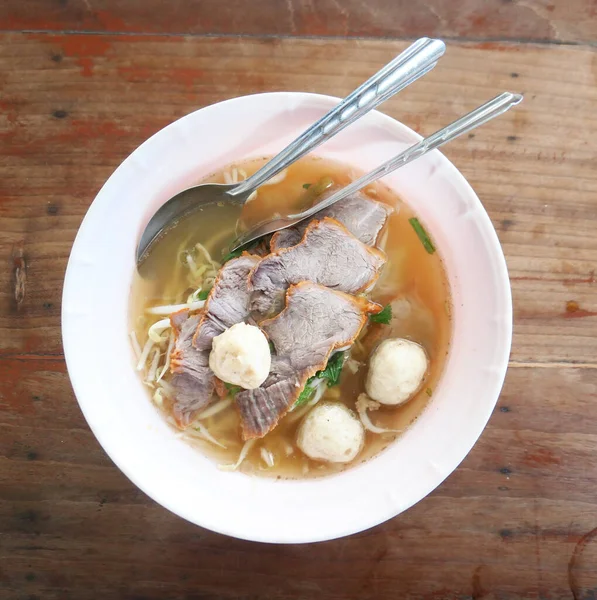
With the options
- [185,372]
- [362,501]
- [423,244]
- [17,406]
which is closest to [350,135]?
[423,244]

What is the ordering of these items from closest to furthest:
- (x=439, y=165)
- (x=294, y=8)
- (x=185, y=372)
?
(x=439, y=165), (x=185, y=372), (x=294, y=8)

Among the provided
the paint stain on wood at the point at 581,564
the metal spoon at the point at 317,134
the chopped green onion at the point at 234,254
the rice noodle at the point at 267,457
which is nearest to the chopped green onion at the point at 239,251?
the chopped green onion at the point at 234,254

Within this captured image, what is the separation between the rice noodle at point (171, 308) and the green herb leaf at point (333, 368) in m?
0.50

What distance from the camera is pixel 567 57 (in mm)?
2082

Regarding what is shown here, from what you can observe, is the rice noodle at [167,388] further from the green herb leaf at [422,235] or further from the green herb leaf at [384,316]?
the green herb leaf at [422,235]

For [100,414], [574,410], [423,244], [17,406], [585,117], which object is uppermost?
[585,117]

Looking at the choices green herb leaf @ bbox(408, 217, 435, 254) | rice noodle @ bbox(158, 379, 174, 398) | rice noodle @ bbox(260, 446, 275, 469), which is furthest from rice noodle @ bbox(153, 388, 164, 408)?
green herb leaf @ bbox(408, 217, 435, 254)

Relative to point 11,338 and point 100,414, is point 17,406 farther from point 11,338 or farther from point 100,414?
point 100,414

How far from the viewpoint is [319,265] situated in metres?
1.90

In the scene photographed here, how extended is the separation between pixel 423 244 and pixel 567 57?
36.1 inches

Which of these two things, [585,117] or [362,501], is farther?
[585,117]

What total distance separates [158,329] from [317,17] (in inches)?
51.4

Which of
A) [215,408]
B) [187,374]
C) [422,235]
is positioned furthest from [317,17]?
[215,408]

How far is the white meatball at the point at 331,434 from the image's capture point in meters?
1.87
